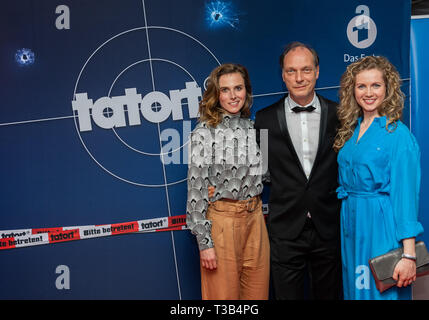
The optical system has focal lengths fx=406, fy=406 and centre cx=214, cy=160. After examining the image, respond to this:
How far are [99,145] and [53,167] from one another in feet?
1.20

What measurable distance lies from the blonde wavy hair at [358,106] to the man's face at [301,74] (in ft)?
0.62

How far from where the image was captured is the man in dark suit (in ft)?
7.65

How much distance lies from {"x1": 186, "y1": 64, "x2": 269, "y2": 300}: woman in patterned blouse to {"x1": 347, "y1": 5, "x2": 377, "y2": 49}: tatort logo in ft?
3.74

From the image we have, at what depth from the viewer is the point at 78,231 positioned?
9.79ft

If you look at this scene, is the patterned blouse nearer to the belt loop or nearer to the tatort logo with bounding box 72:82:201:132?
the belt loop

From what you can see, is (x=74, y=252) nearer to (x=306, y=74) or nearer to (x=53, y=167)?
(x=53, y=167)

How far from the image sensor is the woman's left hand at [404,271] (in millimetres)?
2008

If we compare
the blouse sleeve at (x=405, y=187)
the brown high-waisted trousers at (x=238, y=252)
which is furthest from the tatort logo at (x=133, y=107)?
the blouse sleeve at (x=405, y=187)

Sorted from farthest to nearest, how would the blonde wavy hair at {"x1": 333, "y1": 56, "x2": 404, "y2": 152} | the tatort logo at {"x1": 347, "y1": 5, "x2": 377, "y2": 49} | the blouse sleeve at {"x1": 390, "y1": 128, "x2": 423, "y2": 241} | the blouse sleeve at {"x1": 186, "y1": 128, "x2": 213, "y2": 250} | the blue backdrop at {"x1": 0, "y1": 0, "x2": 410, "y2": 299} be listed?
the tatort logo at {"x1": 347, "y1": 5, "x2": 377, "y2": 49} < the blue backdrop at {"x1": 0, "y1": 0, "x2": 410, "y2": 299} < the blouse sleeve at {"x1": 186, "y1": 128, "x2": 213, "y2": 250} < the blonde wavy hair at {"x1": 333, "y1": 56, "x2": 404, "y2": 152} < the blouse sleeve at {"x1": 390, "y1": 128, "x2": 423, "y2": 241}

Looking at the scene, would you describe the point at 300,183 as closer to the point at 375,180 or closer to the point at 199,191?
the point at 375,180

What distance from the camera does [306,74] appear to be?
236cm

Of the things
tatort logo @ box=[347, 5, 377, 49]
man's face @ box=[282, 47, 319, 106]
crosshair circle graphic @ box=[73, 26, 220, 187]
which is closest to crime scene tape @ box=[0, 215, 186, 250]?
crosshair circle graphic @ box=[73, 26, 220, 187]

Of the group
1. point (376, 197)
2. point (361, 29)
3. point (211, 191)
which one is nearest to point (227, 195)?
point (211, 191)

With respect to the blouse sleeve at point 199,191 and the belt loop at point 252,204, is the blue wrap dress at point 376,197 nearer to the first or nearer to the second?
the belt loop at point 252,204
